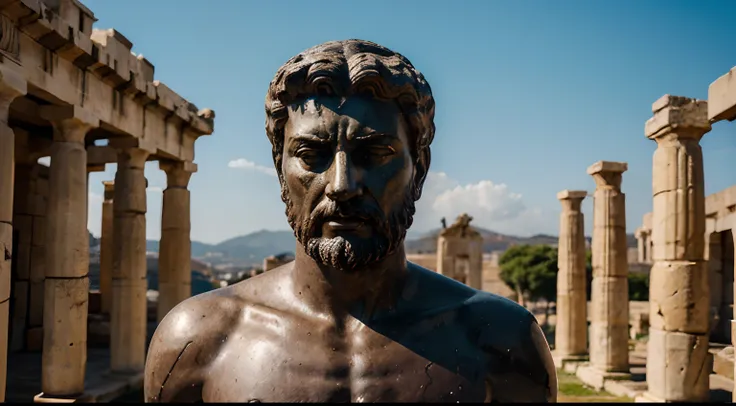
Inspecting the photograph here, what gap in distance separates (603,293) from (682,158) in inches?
262

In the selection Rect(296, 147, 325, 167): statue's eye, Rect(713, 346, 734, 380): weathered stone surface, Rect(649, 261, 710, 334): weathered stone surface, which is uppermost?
Rect(296, 147, 325, 167): statue's eye

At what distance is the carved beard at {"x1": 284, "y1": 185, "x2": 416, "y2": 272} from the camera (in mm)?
2406

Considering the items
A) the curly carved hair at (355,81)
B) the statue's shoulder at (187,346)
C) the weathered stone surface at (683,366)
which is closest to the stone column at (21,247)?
the weathered stone surface at (683,366)

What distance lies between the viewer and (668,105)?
12.6 m

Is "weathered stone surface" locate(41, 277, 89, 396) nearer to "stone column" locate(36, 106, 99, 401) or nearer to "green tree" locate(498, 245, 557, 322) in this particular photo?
"stone column" locate(36, 106, 99, 401)

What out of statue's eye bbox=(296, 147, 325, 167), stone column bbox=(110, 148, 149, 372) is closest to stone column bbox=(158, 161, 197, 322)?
stone column bbox=(110, 148, 149, 372)

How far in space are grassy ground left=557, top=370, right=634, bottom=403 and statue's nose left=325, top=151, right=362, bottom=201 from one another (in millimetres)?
14548

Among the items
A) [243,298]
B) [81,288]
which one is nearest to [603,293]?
[81,288]

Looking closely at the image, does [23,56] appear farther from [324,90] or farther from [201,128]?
[324,90]

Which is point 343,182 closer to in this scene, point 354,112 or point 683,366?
point 354,112

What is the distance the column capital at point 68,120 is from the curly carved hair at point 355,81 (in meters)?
10.7

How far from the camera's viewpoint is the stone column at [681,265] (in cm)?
1259

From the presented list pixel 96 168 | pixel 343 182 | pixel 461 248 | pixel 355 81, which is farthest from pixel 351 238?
pixel 461 248

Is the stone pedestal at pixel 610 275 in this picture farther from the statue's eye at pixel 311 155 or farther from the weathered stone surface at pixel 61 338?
the statue's eye at pixel 311 155
